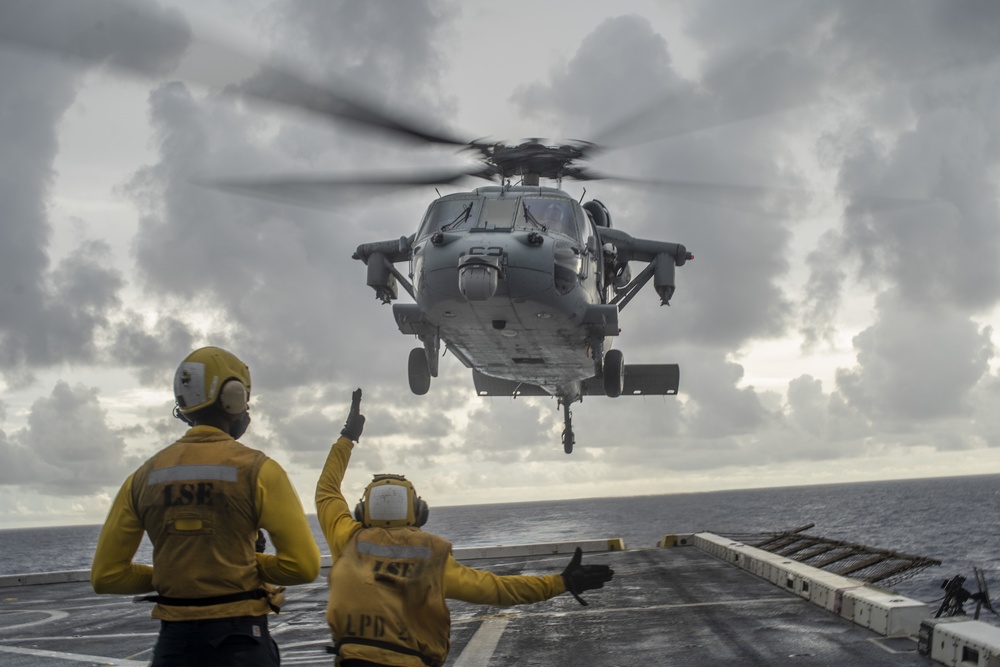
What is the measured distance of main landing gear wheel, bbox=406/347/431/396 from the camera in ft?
55.4

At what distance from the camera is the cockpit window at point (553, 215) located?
14781mm

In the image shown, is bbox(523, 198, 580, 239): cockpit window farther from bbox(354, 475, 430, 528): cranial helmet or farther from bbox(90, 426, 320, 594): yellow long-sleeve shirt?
bbox(90, 426, 320, 594): yellow long-sleeve shirt

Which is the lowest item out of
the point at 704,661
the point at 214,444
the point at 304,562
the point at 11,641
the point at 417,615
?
the point at 11,641

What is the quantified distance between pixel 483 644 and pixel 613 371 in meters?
7.96

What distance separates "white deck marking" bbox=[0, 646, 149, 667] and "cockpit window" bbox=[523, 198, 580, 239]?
27.6 ft

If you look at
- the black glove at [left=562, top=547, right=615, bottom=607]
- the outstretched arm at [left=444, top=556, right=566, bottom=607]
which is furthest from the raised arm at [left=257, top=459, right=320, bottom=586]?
the black glove at [left=562, top=547, right=615, bottom=607]

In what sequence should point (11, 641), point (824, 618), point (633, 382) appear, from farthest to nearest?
1. point (633, 382)
2. point (11, 641)
3. point (824, 618)

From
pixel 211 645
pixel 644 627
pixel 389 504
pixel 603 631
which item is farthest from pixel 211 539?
pixel 644 627

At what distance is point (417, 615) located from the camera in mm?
4238

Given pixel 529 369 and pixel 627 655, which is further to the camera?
pixel 529 369

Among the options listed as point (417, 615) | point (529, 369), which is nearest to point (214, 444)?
point (417, 615)

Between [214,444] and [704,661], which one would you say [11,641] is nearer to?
[704,661]

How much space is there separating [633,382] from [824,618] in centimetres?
983

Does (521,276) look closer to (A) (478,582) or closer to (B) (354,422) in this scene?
(B) (354,422)
